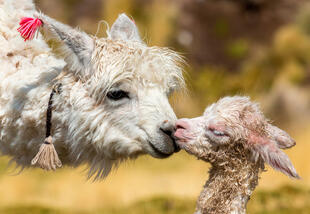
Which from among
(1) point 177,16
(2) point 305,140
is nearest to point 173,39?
(1) point 177,16

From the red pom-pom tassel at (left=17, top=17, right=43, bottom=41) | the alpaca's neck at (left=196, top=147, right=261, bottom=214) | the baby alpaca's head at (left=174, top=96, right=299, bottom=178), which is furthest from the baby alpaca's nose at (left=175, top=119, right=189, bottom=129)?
the red pom-pom tassel at (left=17, top=17, right=43, bottom=41)

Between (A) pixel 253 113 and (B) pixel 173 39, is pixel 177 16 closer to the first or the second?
(B) pixel 173 39

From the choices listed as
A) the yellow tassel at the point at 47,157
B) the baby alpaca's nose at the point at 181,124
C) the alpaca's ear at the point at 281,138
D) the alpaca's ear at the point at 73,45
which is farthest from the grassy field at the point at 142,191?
the alpaca's ear at the point at 73,45

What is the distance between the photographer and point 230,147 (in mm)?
3812

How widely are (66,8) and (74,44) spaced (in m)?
11.6

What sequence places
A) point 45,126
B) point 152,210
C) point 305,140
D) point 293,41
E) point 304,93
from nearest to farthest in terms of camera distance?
point 45,126
point 152,210
point 305,140
point 304,93
point 293,41

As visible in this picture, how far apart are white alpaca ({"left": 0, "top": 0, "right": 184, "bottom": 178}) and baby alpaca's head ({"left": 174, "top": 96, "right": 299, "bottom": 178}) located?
0.16m

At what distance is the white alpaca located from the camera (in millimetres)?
3785

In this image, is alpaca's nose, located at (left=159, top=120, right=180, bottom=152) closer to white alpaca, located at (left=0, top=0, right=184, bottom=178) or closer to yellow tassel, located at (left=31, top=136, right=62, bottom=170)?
white alpaca, located at (left=0, top=0, right=184, bottom=178)

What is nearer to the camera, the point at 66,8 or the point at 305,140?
the point at 305,140

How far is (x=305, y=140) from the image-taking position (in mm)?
9898

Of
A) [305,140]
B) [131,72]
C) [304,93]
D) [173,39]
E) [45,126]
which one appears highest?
[173,39]

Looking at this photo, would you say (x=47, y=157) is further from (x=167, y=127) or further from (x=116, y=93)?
(x=167, y=127)

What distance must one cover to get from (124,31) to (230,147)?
4.29 ft
